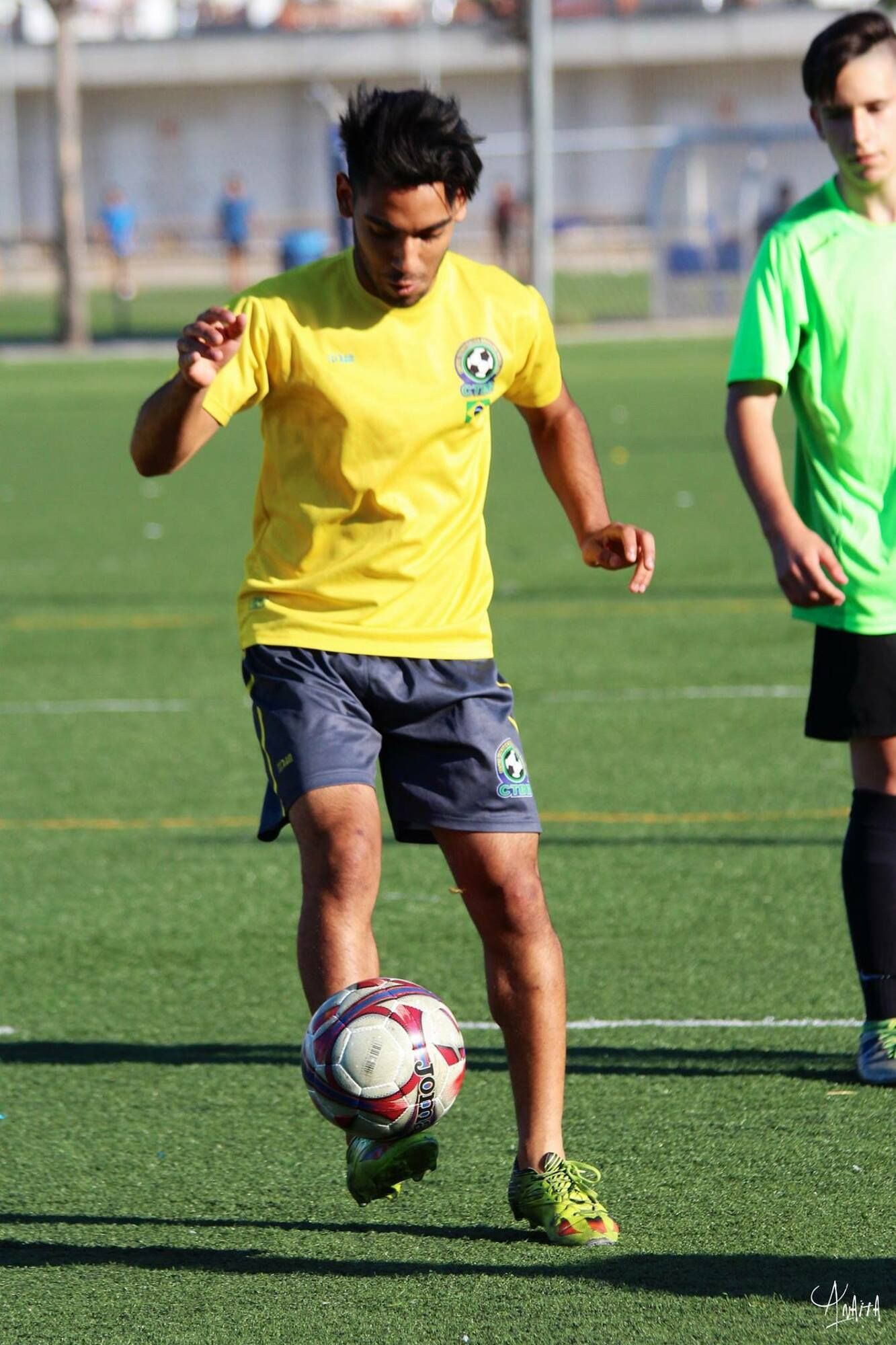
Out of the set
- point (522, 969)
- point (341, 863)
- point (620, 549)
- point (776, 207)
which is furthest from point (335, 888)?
point (776, 207)

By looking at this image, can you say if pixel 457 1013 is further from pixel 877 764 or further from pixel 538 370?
pixel 538 370

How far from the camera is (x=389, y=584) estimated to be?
401cm

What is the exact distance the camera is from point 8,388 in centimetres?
2886

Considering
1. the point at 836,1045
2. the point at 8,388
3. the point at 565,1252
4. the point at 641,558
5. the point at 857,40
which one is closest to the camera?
the point at 565,1252

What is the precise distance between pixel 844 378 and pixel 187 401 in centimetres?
155

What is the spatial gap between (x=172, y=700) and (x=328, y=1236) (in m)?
5.81

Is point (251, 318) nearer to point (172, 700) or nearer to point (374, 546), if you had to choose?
point (374, 546)

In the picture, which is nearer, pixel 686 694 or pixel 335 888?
pixel 335 888

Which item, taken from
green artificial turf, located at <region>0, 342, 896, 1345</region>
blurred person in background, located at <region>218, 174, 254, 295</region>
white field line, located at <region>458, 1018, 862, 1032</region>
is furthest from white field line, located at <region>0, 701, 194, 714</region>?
blurred person in background, located at <region>218, 174, 254, 295</region>

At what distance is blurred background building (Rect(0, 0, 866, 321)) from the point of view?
62.5 metres

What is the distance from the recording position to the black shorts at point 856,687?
188 inches

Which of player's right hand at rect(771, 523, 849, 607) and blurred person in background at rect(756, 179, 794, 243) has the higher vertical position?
player's right hand at rect(771, 523, 849, 607)

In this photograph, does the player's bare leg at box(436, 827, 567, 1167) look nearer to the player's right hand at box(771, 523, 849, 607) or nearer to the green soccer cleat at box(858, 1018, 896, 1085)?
the player's right hand at box(771, 523, 849, 607)

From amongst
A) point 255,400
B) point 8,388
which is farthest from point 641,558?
point 8,388
